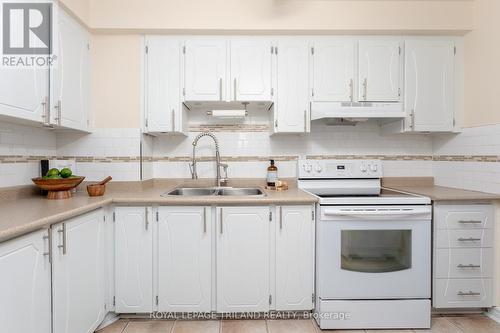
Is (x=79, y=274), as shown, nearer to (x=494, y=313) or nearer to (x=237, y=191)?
(x=237, y=191)

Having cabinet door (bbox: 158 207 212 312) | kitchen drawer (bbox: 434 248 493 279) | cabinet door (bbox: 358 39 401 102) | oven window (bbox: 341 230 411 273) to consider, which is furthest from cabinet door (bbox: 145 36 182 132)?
kitchen drawer (bbox: 434 248 493 279)

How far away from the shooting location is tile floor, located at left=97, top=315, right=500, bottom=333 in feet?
6.29

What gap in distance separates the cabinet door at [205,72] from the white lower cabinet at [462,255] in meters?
1.92

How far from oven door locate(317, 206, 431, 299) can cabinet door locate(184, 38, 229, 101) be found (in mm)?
1301

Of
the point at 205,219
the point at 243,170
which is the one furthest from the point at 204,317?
the point at 243,170

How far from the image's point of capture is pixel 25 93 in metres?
1.63

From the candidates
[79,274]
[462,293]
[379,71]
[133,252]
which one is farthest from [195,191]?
[462,293]

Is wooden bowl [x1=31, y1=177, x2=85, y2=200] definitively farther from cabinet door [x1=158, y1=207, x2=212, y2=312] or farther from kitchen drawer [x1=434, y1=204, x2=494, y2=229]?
kitchen drawer [x1=434, y1=204, x2=494, y2=229]

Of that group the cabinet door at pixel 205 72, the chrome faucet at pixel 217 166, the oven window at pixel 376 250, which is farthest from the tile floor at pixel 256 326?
the cabinet door at pixel 205 72

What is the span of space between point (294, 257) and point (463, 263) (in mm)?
1231

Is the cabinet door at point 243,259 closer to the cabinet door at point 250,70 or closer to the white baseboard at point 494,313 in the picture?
the cabinet door at point 250,70

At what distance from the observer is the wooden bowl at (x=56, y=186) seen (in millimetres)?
1902

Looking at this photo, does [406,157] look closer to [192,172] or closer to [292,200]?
[292,200]

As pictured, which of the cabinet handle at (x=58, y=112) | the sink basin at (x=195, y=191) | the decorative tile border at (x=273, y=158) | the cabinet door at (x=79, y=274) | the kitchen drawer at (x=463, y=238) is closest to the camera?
the cabinet door at (x=79, y=274)
